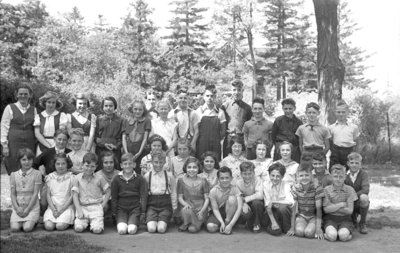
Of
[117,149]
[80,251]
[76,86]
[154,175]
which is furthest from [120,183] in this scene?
[76,86]

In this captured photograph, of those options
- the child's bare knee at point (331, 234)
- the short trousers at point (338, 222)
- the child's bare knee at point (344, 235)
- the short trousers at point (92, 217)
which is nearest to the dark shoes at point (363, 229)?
the short trousers at point (338, 222)

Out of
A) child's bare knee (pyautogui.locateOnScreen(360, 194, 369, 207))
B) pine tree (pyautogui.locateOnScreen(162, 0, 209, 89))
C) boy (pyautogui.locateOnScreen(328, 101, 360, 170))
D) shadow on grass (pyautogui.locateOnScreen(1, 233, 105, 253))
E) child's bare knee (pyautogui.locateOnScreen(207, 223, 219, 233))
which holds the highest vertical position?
pine tree (pyautogui.locateOnScreen(162, 0, 209, 89))

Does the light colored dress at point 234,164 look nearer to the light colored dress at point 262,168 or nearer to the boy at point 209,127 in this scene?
the light colored dress at point 262,168

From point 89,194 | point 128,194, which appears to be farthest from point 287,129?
point 89,194

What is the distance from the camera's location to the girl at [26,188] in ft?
19.9

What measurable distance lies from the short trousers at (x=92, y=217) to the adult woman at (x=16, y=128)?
1.37 meters

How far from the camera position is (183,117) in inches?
287

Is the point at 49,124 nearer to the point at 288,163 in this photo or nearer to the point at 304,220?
the point at 288,163

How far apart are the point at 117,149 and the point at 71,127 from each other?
29.2 inches

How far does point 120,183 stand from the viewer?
6.18 meters

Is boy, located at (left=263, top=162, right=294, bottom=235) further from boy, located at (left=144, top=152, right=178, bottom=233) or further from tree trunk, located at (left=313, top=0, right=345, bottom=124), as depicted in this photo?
tree trunk, located at (left=313, top=0, right=345, bottom=124)

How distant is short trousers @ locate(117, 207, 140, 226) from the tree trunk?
523 centimetres

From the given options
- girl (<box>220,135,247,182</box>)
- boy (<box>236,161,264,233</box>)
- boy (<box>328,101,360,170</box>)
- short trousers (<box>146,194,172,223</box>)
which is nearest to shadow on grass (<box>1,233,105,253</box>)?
short trousers (<box>146,194,172,223</box>)

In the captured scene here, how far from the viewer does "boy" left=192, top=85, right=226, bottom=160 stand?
23.8 ft
